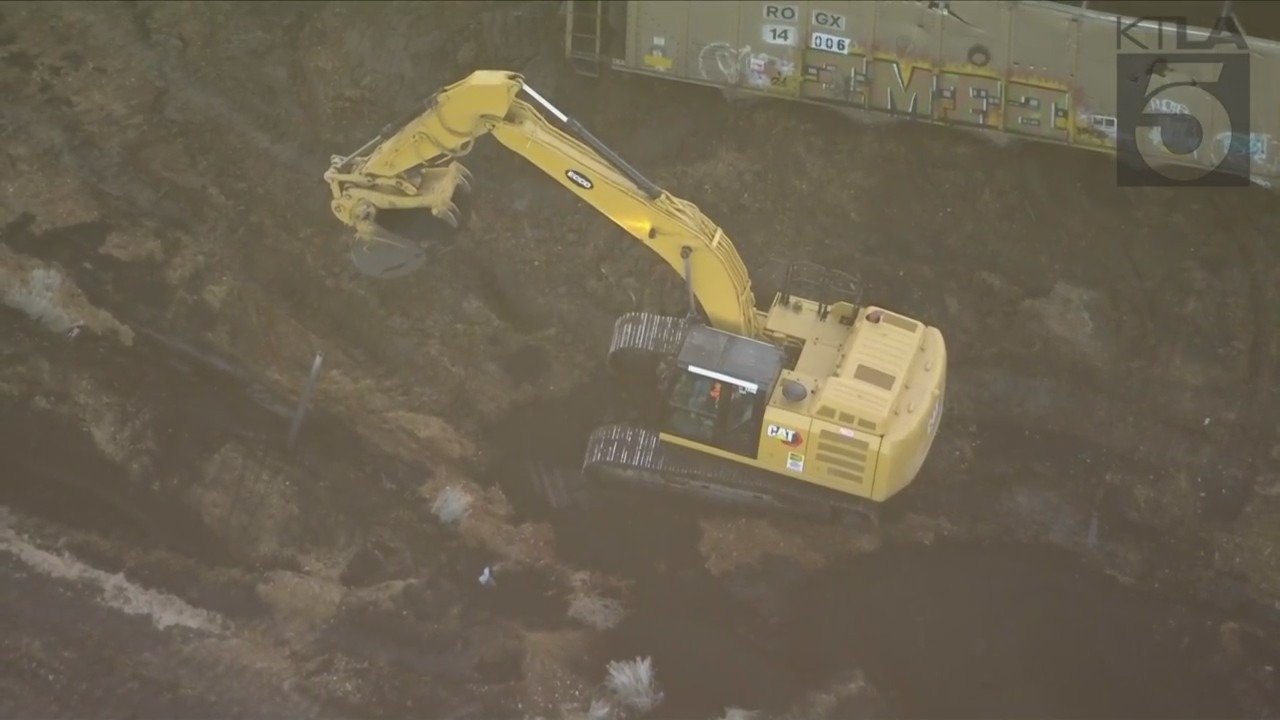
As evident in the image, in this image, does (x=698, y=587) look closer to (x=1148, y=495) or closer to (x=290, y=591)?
(x=290, y=591)

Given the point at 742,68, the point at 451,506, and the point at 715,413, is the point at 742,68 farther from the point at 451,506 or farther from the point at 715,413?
the point at 451,506

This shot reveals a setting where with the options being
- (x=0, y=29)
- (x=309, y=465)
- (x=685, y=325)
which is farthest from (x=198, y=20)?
(x=685, y=325)

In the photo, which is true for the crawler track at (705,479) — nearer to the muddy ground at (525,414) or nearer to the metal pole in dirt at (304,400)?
the muddy ground at (525,414)

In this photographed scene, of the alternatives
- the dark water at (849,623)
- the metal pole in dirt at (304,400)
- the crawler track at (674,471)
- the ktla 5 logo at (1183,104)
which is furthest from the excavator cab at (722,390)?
the ktla 5 logo at (1183,104)

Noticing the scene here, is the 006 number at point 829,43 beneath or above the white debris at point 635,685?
above

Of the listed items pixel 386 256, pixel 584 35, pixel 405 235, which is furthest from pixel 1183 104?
pixel 386 256

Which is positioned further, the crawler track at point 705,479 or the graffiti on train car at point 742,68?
the graffiti on train car at point 742,68
